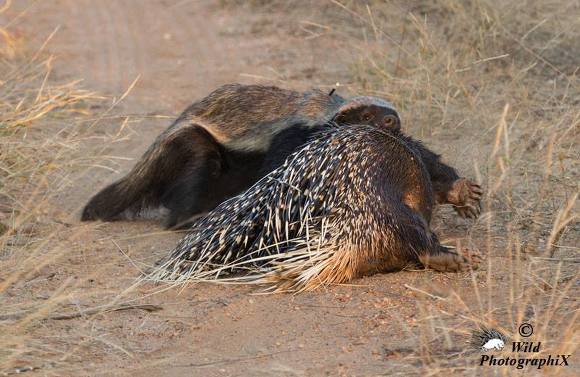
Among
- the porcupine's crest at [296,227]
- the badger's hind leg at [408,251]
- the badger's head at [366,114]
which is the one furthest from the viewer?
the badger's head at [366,114]

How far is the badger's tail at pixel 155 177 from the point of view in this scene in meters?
5.55

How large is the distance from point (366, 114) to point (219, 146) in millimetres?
837

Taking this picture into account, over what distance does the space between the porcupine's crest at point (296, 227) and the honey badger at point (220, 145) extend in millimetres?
884

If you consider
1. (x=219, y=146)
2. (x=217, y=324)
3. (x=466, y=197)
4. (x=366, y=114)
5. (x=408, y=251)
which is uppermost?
(x=366, y=114)

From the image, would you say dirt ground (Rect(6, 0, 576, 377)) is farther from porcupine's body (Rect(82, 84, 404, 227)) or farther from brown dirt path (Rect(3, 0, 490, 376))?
porcupine's body (Rect(82, 84, 404, 227))

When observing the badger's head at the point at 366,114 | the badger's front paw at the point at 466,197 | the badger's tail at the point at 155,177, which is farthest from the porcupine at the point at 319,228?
the badger's tail at the point at 155,177

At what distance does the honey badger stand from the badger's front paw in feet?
1.82

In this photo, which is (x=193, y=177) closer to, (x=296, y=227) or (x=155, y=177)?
(x=155, y=177)

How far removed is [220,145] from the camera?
5570 mm

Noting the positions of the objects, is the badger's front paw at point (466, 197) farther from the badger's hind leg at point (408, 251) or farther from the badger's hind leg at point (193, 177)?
the badger's hind leg at point (193, 177)

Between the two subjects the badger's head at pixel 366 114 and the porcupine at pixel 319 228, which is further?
the badger's head at pixel 366 114

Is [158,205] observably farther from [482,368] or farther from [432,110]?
[482,368]

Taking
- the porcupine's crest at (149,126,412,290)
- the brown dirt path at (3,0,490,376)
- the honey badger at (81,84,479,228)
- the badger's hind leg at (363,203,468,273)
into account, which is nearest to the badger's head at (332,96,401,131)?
the honey badger at (81,84,479,228)

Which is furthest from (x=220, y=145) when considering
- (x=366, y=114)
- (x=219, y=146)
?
(x=366, y=114)
